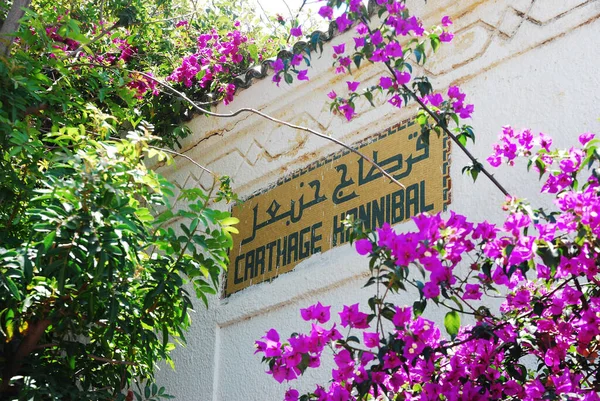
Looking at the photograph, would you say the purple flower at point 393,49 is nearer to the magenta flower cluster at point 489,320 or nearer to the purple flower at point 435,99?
the purple flower at point 435,99

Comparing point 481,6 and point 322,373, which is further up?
point 481,6

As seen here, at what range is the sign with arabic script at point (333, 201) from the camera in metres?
3.50

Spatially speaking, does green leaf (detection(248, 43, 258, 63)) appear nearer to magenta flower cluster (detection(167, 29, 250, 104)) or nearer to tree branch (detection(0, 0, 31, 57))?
magenta flower cluster (detection(167, 29, 250, 104))

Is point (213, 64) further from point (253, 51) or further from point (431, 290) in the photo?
point (431, 290)

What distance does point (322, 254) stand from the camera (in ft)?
12.3

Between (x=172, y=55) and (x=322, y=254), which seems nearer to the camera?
(x=322, y=254)

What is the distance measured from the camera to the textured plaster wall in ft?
10.5

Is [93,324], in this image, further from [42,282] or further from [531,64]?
[531,64]

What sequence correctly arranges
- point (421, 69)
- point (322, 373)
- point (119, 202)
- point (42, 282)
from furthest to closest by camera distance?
point (421, 69) → point (322, 373) → point (42, 282) → point (119, 202)

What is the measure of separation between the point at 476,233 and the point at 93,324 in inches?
64.1

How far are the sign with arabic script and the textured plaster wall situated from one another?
0.06m

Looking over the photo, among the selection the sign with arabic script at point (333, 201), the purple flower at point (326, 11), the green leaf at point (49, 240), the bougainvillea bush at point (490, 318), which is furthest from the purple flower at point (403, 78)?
the green leaf at point (49, 240)

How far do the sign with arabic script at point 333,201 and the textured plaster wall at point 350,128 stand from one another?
0.06 m

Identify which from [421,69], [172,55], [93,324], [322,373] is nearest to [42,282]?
[93,324]
